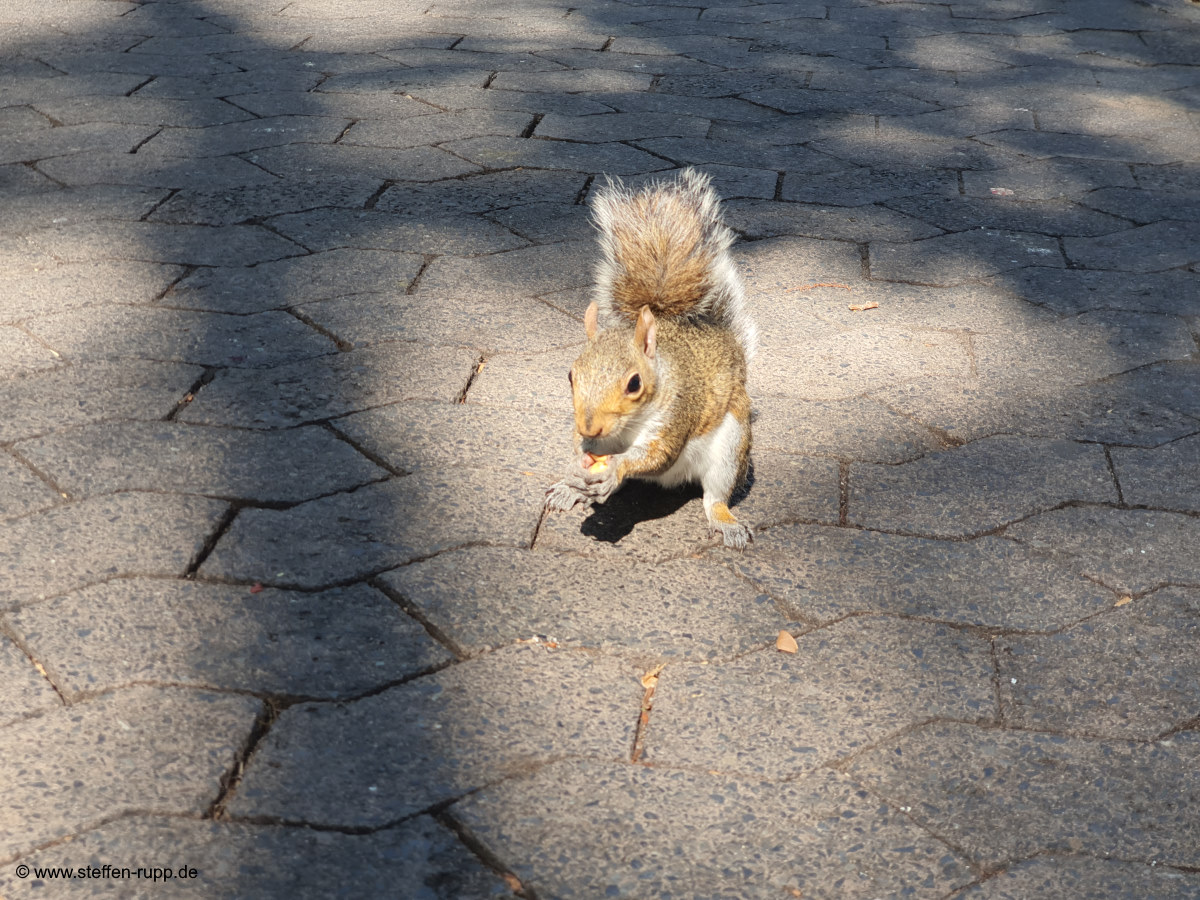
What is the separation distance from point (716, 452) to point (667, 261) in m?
0.44

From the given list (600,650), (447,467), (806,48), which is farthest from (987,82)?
(600,650)

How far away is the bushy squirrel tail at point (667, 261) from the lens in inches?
104

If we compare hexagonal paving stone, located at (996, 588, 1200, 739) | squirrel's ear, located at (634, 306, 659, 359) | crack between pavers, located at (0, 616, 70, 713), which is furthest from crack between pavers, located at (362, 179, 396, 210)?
hexagonal paving stone, located at (996, 588, 1200, 739)

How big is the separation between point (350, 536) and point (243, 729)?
0.61 metres

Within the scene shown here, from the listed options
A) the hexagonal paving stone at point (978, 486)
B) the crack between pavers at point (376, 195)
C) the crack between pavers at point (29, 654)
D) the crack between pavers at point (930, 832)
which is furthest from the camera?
the crack between pavers at point (376, 195)

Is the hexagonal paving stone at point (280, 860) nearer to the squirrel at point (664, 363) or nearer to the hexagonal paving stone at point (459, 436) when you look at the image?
the squirrel at point (664, 363)

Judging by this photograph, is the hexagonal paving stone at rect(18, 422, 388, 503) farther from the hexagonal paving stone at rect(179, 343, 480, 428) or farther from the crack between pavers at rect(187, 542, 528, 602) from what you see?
the crack between pavers at rect(187, 542, 528, 602)

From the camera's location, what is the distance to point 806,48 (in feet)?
21.5

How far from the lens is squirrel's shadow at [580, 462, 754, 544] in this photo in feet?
8.53

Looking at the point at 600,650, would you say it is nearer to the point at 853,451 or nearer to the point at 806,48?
the point at 853,451

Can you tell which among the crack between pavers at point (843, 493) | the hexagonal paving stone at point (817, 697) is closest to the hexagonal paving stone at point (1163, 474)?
the crack between pavers at point (843, 493)

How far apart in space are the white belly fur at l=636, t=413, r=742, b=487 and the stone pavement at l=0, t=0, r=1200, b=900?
16 cm

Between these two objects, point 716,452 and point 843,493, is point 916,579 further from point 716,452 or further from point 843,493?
point 716,452

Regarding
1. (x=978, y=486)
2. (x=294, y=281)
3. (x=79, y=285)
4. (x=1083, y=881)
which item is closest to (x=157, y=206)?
(x=79, y=285)
